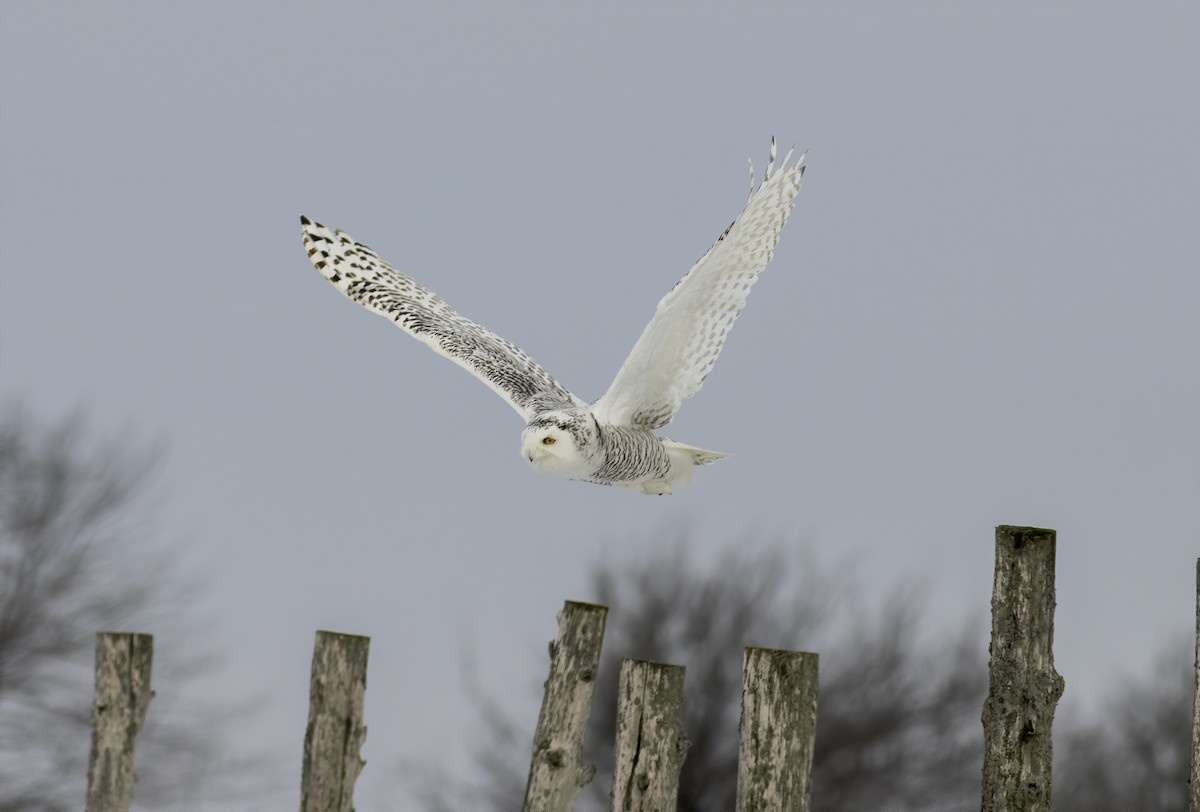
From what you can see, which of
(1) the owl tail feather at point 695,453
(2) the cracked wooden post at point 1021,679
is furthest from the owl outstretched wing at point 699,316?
(2) the cracked wooden post at point 1021,679

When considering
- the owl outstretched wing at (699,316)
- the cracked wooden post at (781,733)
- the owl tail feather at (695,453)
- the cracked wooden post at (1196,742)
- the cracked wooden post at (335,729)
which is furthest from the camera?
the owl tail feather at (695,453)

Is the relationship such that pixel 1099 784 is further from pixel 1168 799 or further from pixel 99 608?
pixel 99 608

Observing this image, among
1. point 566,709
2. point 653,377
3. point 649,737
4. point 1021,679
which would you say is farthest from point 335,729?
point 653,377

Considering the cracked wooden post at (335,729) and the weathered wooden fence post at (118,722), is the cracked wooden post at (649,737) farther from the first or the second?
the weathered wooden fence post at (118,722)

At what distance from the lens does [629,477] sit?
759 centimetres

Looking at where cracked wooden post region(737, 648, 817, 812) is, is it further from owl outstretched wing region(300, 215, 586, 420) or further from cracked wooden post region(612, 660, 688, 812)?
owl outstretched wing region(300, 215, 586, 420)

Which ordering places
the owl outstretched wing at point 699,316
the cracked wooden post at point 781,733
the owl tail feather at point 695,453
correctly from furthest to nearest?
1. the owl tail feather at point 695,453
2. the owl outstretched wing at point 699,316
3. the cracked wooden post at point 781,733

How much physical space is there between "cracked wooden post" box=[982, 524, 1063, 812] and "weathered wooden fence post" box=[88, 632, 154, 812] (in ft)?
9.88

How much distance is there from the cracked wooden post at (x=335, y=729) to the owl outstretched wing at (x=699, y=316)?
2431 millimetres

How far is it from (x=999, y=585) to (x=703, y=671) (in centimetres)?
1122

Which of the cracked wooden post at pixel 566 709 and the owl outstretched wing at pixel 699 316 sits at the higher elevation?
the owl outstretched wing at pixel 699 316

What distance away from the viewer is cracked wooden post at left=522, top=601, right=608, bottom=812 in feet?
16.2

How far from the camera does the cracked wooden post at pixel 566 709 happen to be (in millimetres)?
4926

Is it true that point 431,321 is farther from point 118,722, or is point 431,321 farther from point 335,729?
point 335,729
